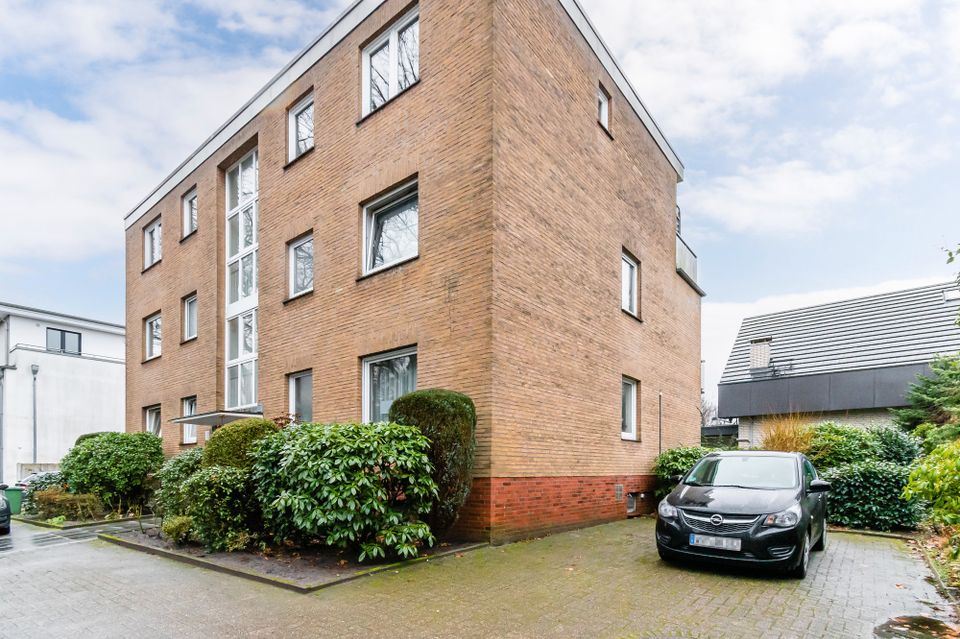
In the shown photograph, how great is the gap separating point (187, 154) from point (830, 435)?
18.1 metres

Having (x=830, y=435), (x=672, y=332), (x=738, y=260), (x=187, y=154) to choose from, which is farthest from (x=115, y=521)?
(x=738, y=260)

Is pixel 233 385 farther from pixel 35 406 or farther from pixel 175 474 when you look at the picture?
pixel 35 406

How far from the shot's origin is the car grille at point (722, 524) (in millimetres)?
7145

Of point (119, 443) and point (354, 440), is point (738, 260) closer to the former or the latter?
point (354, 440)

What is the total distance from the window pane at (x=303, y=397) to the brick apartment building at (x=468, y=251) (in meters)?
0.05

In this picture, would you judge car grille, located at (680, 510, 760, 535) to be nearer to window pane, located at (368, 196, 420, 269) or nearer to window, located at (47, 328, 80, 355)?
window pane, located at (368, 196, 420, 269)

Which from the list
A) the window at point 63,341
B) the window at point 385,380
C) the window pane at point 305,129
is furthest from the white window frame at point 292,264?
the window at point 63,341

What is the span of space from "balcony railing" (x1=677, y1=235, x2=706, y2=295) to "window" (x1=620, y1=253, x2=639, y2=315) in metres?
3.19

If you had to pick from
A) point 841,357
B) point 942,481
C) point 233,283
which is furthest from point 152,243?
point 841,357

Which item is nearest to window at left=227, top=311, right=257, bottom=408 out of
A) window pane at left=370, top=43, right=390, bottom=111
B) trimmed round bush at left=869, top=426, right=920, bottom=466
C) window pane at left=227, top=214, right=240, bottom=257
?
window pane at left=227, top=214, right=240, bottom=257

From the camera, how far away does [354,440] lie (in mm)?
7910

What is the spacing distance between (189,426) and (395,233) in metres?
9.87

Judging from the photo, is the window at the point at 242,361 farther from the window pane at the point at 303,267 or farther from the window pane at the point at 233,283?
the window pane at the point at 303,267

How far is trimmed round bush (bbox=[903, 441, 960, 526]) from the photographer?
5.83m
